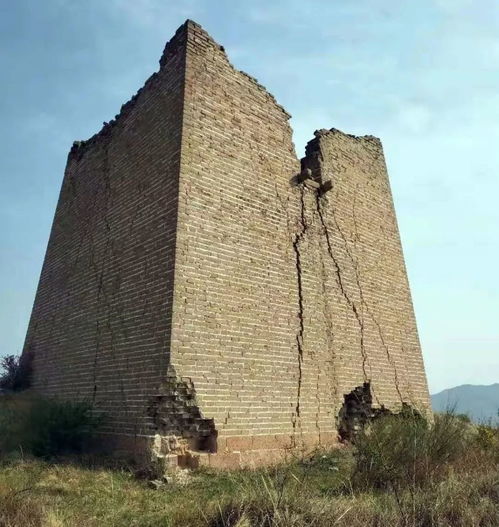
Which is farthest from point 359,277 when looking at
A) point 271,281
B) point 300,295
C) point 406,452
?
point 406,452

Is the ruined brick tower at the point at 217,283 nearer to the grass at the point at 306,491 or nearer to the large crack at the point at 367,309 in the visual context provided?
the large crack at the point at 367,309

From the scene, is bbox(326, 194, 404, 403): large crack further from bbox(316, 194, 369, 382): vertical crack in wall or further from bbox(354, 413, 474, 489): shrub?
bbox(354, 413, 474, 489): shrub

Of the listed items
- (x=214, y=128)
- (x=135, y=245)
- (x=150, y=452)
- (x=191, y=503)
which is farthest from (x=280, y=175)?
(x=191, y=503)

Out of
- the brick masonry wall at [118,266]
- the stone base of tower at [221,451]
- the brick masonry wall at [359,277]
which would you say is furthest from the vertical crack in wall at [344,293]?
the brick masonry wall at [118,266]

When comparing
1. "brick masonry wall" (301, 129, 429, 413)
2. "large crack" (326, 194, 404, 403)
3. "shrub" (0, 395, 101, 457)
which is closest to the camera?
"shrub" (0, 395, 101, 457)

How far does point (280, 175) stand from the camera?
352 inches

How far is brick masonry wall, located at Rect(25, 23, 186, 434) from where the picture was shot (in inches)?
277

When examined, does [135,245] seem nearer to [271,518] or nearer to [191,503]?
[191,503]

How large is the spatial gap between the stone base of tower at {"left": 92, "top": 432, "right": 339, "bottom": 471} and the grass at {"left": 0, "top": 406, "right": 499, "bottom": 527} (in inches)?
9.2

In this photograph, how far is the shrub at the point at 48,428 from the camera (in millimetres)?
6918

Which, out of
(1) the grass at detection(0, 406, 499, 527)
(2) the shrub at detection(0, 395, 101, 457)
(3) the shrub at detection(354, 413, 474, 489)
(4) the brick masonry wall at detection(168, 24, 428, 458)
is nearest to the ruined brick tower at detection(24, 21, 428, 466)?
(4) the brick masonry wall at detection(168, 24, 428, 458)

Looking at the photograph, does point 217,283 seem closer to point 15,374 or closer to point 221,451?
point 221,451

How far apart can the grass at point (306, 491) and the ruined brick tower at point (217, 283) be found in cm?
83

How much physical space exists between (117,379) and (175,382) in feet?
4.72
